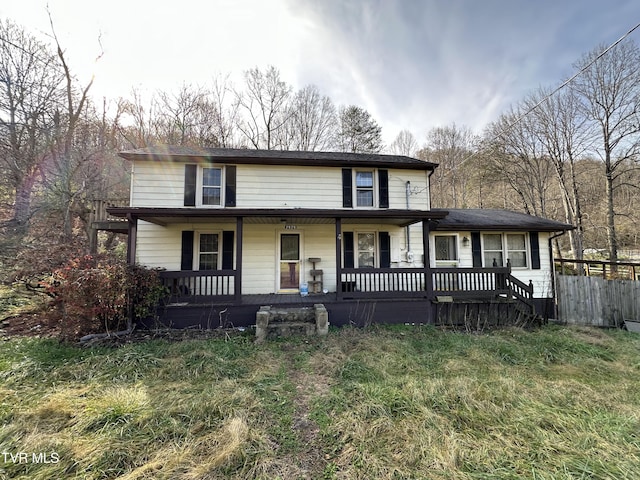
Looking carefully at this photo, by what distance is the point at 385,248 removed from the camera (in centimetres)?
881

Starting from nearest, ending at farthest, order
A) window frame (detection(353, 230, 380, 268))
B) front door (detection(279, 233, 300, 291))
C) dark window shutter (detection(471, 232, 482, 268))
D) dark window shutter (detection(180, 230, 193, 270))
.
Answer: dark window shutter (detection(180, 230, 193, 270)), front door (detection(279, 233, 300, 291)), window frame (detection(353, 230, 380, 268)), dark window shutter (detection(471, 232, 482, 268))

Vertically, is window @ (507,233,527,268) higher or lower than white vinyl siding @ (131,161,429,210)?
lower

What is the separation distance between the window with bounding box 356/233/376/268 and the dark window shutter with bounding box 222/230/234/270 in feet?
14.0

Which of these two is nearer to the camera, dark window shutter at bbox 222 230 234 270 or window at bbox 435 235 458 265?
dark window shutter at bbox 222 230 234 270

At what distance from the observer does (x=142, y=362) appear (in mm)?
4520

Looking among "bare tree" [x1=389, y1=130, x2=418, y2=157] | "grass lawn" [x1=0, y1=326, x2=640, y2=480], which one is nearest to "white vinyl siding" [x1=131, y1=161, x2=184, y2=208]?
"grass lawn" [x1=0, y1=326, x2=640, y2=480]

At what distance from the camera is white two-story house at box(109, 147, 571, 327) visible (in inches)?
278

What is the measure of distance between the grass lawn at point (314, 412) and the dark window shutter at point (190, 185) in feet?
14.4

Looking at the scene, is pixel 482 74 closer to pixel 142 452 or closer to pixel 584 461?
pixel 584 461

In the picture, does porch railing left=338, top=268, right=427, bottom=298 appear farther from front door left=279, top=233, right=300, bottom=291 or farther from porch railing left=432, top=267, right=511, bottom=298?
front door left=279, top=233, right=300, bottom=291

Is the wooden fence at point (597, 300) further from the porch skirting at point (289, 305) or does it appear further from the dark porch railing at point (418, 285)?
the porch skirting at point (289, 305)

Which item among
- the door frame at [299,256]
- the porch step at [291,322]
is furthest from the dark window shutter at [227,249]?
the porch step at [291,322]

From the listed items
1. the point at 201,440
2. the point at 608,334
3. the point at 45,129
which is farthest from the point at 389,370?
the point at 45,129

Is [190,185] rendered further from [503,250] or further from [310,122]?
[310,122]
